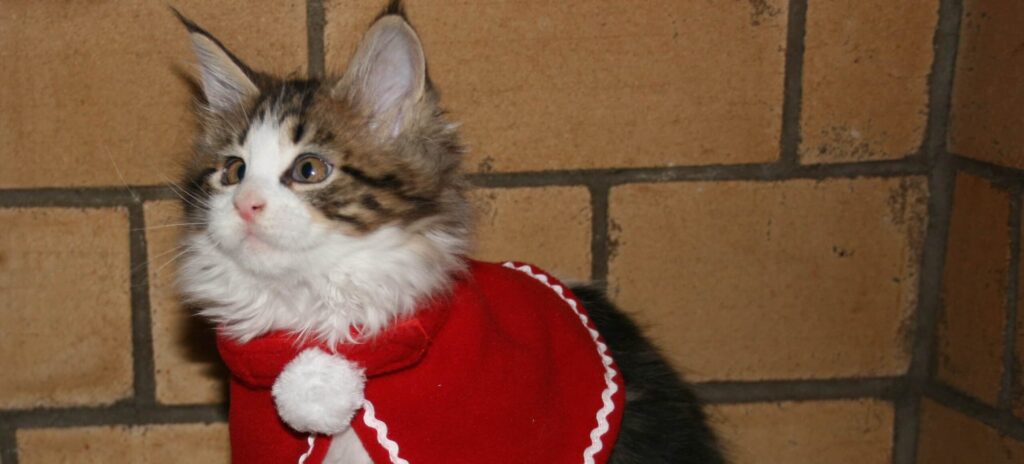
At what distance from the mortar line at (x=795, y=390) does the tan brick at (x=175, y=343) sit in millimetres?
1004

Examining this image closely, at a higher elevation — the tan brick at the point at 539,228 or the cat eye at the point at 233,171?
the cat eye at the point at 233,171

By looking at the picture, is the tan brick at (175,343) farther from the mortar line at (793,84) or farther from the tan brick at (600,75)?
the mortar line at (793,84)

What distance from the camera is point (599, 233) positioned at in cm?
218

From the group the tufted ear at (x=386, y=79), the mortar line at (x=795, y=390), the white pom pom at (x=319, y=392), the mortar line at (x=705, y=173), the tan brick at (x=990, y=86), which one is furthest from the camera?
the mortar line at (x=795, y=390)

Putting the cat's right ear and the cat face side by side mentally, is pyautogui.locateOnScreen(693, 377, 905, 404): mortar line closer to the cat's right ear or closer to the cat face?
the cat face

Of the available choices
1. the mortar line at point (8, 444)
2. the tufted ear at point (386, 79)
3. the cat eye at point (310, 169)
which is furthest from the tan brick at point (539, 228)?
the mortar line at point (8, 444)

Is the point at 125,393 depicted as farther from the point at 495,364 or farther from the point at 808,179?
the point at 808,179

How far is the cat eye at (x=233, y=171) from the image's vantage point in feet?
→ 5.11

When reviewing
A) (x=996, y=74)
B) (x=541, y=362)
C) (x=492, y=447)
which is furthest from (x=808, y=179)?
(x=492, y=447)

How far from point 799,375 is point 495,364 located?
99cm

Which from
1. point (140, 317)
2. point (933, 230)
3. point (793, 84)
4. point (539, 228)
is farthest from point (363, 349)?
point (933, 230)

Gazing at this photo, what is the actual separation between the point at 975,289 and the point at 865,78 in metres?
0.46

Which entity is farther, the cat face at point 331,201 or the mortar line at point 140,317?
the mortar line at point 140,317

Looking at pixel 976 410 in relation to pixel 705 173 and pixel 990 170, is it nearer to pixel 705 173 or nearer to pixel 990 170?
pixel 990 170
